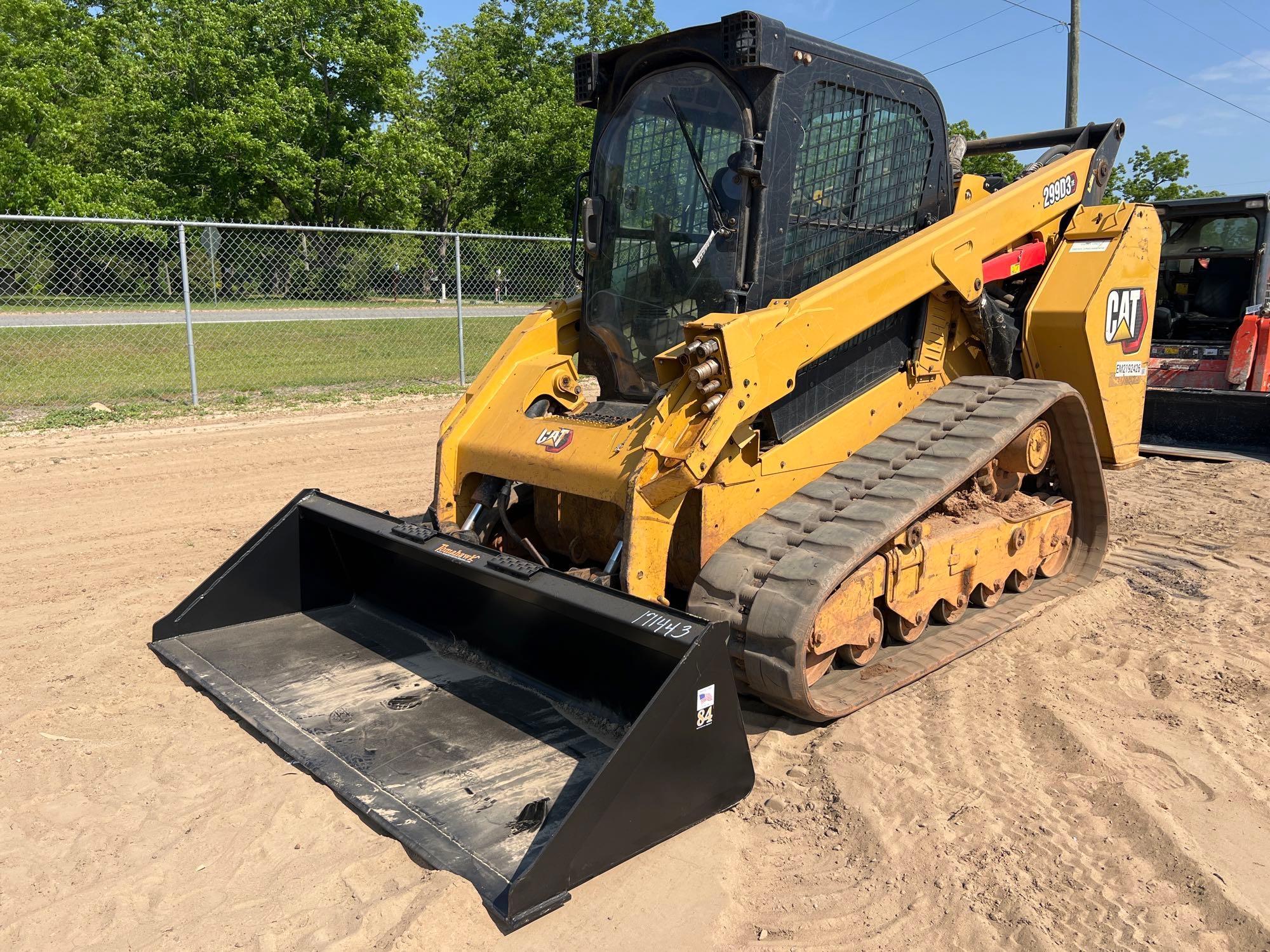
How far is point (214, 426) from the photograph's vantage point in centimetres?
1005

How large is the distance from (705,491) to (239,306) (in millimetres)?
11474

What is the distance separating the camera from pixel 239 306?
13.6 m

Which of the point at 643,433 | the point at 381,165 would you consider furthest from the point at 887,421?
the point at 381,165

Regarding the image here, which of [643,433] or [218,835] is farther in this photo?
[643,433]

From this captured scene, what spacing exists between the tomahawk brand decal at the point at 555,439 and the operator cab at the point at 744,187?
14.8 inches

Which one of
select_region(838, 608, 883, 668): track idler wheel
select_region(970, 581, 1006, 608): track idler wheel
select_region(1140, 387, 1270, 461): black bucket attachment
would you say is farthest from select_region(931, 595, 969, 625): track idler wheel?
select_region(1140, 387, 1270, 461): black bucket attachment

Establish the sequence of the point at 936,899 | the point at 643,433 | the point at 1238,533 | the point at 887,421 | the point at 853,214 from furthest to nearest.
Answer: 1. the point at 1238,533
2. the point at 887,421
3. the point at 853,214
4. the point at 643,433
5. the point at 936,899

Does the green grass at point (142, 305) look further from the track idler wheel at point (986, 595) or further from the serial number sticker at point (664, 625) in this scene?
the serial number sticker at point (664, 625)

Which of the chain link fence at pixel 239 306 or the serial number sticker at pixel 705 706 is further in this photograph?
the chain link fence at pixel 239 306

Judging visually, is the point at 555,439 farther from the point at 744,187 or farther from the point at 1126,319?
the point at 1126,319

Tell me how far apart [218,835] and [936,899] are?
2.19 meters

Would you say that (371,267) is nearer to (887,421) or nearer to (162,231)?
(162,231)

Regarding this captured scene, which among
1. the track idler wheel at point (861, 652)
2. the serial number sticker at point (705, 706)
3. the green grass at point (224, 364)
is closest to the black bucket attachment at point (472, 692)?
the serial number sticker at point (705, 706)

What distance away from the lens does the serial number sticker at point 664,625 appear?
3.08 m
